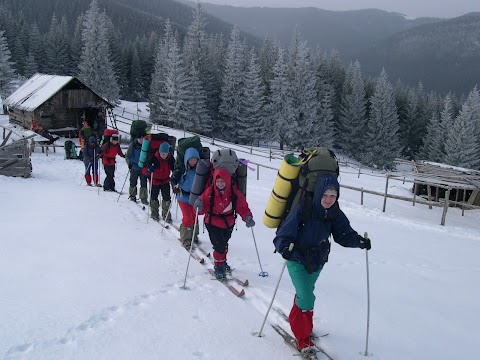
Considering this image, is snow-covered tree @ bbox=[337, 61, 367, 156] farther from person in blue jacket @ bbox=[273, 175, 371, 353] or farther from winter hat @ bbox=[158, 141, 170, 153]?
person in blue jacket @ bbox=[273, 175, 371, 353]

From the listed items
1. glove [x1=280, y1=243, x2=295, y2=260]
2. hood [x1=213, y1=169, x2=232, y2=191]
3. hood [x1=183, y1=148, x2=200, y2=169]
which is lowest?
glove [x1=280, y1=243, x2=295, y2=260]

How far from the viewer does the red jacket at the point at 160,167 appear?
29.9 feet

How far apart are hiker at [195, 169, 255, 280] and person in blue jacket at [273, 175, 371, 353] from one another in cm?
158

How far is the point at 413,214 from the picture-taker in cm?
1678

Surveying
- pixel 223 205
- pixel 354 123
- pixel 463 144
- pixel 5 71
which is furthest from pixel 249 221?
pixel 354 123

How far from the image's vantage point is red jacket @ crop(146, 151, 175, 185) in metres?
9.12

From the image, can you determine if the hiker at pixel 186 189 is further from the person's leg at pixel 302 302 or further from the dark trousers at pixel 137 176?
the dark trousers at pixel 137 176

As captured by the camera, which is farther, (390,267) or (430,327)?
(390,267)

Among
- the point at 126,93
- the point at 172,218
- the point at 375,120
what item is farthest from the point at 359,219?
the point at 126,93

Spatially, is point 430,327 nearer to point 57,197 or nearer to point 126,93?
point 57,197

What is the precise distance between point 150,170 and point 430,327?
21.1ft

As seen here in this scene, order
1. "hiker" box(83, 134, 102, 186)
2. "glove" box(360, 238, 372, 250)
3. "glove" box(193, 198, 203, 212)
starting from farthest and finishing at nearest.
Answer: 1. "hiker" box(83, 134, 102, 186)
2. "glove" box(193, 198, 203, 212)
3. "glove" box(360, 238, 372, 250)

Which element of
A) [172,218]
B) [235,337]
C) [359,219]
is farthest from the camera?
[359,219]

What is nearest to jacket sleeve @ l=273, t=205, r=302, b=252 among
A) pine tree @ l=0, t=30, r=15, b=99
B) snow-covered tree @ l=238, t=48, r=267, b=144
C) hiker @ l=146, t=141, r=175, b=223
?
hiker @ l=146, t=141, r=175, b=223
